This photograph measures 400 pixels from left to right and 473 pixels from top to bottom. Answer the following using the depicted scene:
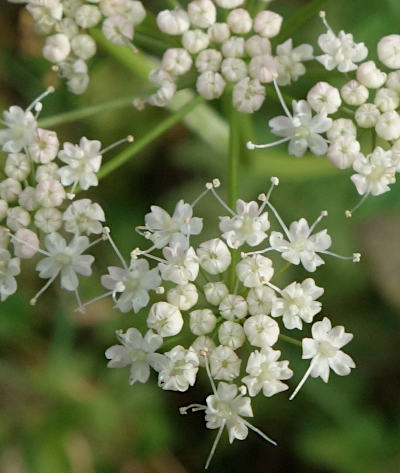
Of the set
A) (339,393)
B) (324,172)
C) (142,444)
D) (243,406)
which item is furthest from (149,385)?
(243,406)

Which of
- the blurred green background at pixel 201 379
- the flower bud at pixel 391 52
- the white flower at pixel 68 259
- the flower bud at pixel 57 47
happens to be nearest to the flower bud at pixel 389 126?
the flower bud at pixel 391 52

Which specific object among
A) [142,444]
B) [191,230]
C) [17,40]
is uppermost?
[191,230]

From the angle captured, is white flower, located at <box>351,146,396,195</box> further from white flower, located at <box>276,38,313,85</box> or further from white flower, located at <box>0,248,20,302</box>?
white flower, located at <box>0,248,20,302</box>

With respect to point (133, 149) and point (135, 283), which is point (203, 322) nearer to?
point (135, 283)

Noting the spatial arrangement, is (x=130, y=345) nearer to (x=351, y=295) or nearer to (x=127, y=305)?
(x=127, y=305)

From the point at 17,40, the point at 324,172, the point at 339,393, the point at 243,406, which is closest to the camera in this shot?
the point at 243,406

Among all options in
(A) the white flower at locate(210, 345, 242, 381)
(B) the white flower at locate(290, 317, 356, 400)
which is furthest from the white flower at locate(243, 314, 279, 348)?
(B) the white flower at locate(290, 317, 356, 400)
